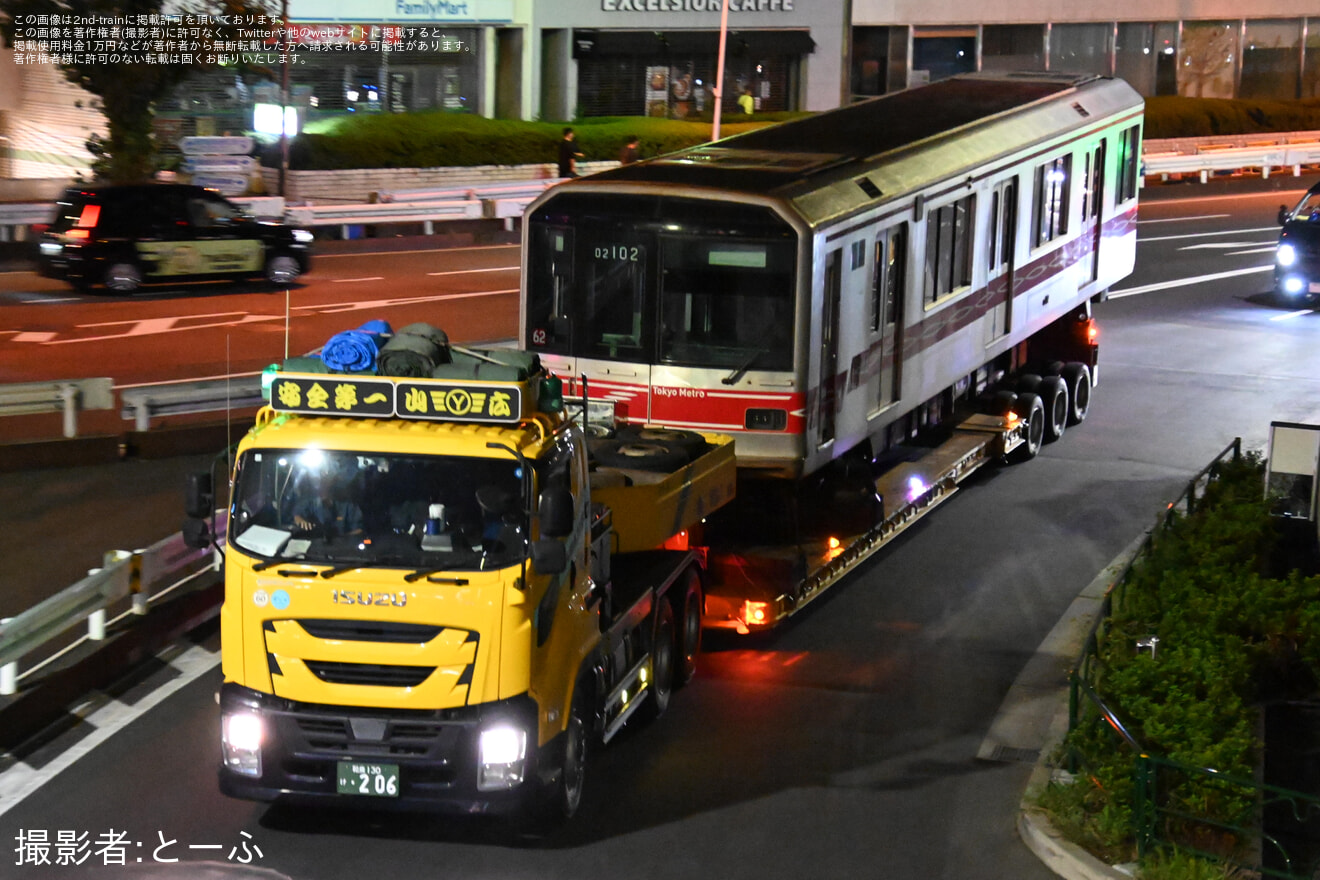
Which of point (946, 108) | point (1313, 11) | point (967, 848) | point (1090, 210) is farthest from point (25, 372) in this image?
A: point (1313, 11)

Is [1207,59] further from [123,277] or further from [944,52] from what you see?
[123,277]

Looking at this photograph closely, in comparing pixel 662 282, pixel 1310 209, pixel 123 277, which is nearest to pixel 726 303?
pixel 662 282

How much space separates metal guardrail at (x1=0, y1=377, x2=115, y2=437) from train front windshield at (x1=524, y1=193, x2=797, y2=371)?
5.41m

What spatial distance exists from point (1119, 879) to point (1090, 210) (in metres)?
13.4

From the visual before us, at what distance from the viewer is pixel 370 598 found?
346 inches

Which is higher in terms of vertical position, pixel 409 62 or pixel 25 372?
pixel 409 62

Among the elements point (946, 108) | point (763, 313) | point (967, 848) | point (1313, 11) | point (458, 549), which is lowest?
point (967, 848)

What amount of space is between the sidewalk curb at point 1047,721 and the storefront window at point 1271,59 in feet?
142

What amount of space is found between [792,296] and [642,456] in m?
2.05

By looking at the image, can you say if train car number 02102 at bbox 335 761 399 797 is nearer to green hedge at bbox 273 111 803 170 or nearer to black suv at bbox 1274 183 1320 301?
black suv at bbox 1274 183 1320 301

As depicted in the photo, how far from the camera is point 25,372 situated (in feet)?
70.1

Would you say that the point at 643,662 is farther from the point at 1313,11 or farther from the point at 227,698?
the point at 1313,11

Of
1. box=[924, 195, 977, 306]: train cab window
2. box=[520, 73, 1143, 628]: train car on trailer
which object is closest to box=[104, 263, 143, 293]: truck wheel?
box=[520, 73, 1143, 628]: train car on trailer

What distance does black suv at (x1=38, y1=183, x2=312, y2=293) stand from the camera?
26.7 metres
